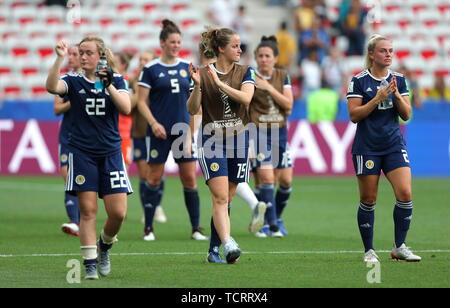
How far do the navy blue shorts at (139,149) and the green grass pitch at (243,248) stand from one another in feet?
3.29

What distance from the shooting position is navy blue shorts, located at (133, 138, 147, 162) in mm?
14276

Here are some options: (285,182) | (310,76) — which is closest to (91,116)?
(285,182)

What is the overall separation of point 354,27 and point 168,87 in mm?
16237

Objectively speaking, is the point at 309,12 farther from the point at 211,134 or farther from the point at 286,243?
the point at 211,134

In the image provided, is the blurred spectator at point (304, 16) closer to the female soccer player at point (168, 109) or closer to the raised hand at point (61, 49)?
the female soccer player at point (168, 109)

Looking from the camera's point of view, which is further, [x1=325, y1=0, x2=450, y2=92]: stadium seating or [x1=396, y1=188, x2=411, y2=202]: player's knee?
[x1=325, y1=0, x2=450, y2=92]: stadium seating

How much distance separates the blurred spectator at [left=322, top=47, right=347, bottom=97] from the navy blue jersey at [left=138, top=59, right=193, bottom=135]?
13.2m

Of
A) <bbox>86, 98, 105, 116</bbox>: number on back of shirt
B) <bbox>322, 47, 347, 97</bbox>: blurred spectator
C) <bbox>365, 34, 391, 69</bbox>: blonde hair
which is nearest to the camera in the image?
<bbox>86, 98, 105, 116</bbox>: number on back of shirt

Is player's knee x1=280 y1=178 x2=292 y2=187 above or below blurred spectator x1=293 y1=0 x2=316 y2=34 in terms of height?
below

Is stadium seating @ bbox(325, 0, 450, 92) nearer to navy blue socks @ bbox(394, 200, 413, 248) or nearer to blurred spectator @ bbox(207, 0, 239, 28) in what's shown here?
blurred spectator @ bbox(207, 0, 239, 28)

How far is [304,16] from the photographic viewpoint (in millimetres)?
27516

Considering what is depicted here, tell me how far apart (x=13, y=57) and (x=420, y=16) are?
13357 millimetres

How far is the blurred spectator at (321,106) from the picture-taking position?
21844 mm

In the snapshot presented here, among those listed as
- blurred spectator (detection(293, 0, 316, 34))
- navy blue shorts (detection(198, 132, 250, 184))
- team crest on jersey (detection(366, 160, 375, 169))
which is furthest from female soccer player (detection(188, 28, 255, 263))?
blurred spectator (detection(293, 0, 316, 34))
